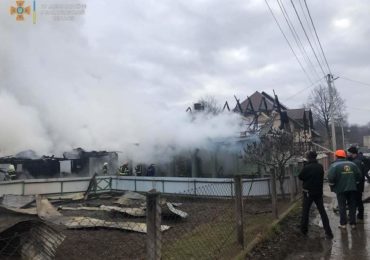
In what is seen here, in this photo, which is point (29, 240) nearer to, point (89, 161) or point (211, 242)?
point (211, 242)

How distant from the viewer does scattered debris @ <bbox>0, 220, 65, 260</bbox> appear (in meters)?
6.30

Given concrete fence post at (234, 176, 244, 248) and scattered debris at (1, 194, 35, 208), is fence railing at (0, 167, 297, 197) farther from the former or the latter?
concrete fence post at (234, 176, 244, 248)

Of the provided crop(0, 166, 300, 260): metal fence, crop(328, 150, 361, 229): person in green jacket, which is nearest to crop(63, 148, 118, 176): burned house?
crop(0, 166, 300, 260): metal fence

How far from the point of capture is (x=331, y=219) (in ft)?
34.1

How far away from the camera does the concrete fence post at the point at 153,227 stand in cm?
379

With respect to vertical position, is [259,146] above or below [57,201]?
above

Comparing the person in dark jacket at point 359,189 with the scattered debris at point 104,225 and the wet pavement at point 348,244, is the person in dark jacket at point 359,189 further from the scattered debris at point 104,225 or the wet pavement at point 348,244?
the scattered debris at point 104,225

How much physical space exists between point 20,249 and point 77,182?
13984 mm

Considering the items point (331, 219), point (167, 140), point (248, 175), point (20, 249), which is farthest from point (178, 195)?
point (20, 249)

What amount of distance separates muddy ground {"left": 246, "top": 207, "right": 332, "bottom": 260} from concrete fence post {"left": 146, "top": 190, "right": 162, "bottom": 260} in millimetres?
3004

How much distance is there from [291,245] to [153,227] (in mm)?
4515

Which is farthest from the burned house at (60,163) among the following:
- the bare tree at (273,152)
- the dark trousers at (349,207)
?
the dark trousers at (349,207)

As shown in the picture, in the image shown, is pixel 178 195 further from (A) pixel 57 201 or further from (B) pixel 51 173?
(B) pixel 51 173

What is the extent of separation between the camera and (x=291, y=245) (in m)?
7.55
